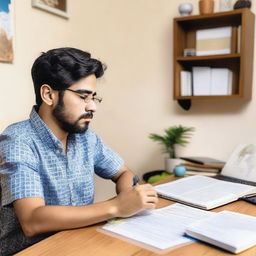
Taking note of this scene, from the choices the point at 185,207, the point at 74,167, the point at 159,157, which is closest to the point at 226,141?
the point at 159,157

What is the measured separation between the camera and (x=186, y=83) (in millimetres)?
1997

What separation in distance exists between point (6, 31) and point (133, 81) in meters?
0.94

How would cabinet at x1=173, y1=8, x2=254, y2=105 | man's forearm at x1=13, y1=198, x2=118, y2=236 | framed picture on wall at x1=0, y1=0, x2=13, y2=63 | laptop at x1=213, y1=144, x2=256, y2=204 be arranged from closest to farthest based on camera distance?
man's forearm at x1=13, y1=198, x2=118, y2=236 < laptop at x1=213, y1=144, x2=256, y2=204 < framed picture on wall at x1=0, y1=0, x2=13, y2=63 < cabinet at x1=173, y1=8, x2=254, y2=105

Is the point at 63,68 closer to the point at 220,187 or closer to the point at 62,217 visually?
the point at 62,217

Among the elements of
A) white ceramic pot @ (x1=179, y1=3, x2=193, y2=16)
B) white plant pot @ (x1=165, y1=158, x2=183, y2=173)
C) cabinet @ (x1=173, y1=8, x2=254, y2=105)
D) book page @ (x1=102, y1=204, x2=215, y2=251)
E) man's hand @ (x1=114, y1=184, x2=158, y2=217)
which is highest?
white ceramic pot @ (x1=179, y1=3, x2=193, y2=16)

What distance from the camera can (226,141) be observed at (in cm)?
206

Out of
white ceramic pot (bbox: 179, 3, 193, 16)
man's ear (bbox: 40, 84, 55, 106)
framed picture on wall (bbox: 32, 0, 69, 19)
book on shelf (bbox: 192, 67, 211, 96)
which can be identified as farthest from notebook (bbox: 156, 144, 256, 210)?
framed picture on wall (bbox: 32, 0, 69, 19)

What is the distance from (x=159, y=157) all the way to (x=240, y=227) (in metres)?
1.38

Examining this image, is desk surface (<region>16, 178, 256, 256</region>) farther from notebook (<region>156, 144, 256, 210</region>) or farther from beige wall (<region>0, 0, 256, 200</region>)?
beige wall (<region>0, 0, 256, 200</region>)

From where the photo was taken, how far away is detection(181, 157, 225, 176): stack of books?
173 centimetres

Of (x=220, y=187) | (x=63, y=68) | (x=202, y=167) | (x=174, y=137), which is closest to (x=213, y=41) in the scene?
(x=174, y=137)

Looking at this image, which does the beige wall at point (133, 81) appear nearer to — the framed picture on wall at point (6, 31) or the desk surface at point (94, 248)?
the framed picture on wall at point (6, 31)

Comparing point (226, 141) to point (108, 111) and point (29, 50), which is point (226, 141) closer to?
point (108, 111)

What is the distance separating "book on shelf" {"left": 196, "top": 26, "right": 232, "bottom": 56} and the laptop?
0.58 meters
